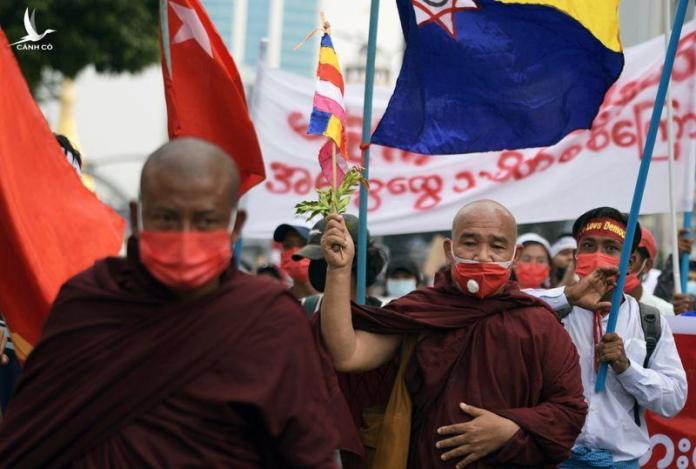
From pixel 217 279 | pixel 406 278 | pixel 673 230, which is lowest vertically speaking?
pixel 406 278

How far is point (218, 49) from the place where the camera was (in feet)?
17.7

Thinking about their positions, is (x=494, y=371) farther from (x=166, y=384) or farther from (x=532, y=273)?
(x=532, y=273)

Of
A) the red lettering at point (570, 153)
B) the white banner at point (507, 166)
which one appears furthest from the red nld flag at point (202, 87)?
the red lettering at point (570, 153)

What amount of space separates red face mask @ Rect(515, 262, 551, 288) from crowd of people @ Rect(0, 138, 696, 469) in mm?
1737

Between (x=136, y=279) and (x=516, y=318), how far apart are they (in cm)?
183

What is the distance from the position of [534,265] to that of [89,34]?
27.1ft

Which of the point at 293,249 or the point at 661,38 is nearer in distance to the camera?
the point at 293,249

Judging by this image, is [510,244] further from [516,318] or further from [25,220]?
[25,220]

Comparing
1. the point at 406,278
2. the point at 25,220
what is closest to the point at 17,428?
the point at 25,220

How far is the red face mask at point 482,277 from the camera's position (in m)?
4.48

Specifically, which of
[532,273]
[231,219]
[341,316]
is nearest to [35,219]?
[341,316]

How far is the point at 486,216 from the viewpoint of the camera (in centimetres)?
458

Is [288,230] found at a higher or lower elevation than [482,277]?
lower

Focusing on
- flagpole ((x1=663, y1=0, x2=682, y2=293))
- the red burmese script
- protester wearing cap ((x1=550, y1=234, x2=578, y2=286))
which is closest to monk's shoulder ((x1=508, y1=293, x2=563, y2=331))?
flagpole ((x1=663, y1=0, x2=682, y2=293))
